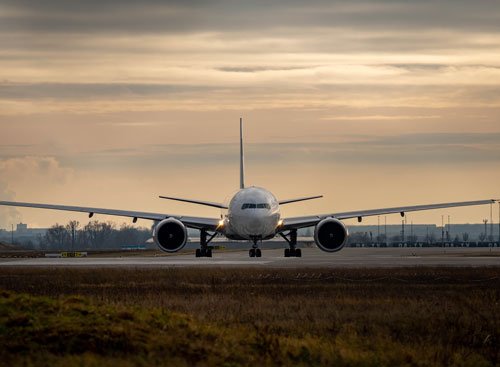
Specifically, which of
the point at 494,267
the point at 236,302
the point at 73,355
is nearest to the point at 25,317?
the point at 73,355

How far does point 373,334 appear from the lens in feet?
78.2

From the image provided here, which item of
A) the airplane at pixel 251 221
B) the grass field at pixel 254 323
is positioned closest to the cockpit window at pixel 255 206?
the airplane at pixel 251 221

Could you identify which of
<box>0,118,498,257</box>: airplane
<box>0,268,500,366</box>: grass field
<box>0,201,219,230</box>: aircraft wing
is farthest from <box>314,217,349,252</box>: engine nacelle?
<box>0,268,500,366</box>: grass field

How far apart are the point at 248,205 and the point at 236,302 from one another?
37.6 metres

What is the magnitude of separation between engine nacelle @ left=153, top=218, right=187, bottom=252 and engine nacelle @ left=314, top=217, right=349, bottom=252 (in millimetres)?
8147

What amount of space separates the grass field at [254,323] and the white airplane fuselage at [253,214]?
92.1 feet

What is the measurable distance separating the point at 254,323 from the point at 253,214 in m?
43.2

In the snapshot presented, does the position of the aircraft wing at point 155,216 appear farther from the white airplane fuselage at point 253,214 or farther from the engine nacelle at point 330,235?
the engine nacelle at point 330,235

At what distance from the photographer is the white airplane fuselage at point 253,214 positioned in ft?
226

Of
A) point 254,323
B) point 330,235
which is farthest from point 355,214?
point 254,323

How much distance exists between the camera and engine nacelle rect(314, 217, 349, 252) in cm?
6869

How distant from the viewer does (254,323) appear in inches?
1001

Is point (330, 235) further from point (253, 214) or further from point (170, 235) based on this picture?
point (170, 235)

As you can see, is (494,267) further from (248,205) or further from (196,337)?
(196,337)
